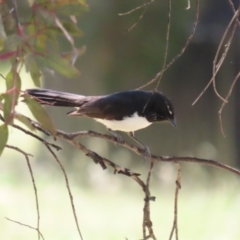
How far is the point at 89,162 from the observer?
3812 millimetres

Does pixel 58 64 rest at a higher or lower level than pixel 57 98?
lower

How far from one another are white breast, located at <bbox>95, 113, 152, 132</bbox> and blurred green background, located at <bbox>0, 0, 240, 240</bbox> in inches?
44.6

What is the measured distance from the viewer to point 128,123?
1.92 meters

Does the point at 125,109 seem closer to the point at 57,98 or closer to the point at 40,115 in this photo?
the point at 57,98

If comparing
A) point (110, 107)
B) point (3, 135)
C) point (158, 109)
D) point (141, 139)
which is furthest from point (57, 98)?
point (141, 139)

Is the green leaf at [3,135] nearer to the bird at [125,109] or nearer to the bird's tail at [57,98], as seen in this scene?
the bird's tail at [57,98]

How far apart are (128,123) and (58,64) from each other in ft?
4.43

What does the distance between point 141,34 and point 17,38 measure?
291cm

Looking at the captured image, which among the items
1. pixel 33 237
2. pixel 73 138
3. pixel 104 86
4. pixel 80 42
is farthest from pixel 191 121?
pixel 73 138

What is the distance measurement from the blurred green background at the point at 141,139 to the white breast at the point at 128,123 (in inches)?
44.6

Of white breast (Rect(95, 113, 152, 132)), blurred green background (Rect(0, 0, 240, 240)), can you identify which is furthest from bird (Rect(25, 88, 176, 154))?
blurred green background (Rect(0, 0, 240, 240))

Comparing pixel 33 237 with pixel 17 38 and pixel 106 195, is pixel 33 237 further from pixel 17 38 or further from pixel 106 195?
pixel 17 38

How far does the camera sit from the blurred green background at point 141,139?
3.15 metres

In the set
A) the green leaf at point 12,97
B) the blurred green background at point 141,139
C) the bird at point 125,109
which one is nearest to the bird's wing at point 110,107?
the bird at point 125,109
